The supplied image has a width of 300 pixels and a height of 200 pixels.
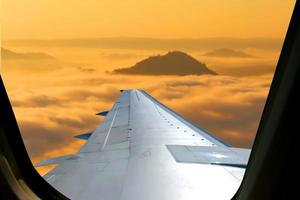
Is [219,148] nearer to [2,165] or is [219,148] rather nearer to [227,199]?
[227,199]

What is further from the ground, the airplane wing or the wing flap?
the wing flap

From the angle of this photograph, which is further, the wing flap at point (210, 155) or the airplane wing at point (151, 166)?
the wing flap at point (210, 155)

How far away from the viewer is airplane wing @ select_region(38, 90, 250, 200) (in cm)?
176

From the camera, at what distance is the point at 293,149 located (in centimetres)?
109

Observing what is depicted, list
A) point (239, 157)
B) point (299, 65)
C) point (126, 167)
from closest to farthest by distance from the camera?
point (299, 65) < point (126, 167) < point (239, 157)

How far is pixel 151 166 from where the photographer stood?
6.95ft

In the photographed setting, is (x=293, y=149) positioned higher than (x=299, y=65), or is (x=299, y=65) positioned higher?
(x=299, y=65)

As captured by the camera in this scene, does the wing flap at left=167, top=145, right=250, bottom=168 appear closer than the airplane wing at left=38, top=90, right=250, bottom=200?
No

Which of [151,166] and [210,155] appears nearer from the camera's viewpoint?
[151,166]

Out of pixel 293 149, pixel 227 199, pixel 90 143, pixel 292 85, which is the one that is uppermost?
pixel 292 85

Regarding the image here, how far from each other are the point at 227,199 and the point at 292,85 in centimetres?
78

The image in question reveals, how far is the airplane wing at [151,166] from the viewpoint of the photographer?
1756mm

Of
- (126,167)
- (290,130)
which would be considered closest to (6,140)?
(126,167)

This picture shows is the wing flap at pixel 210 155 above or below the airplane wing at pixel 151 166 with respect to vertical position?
above
